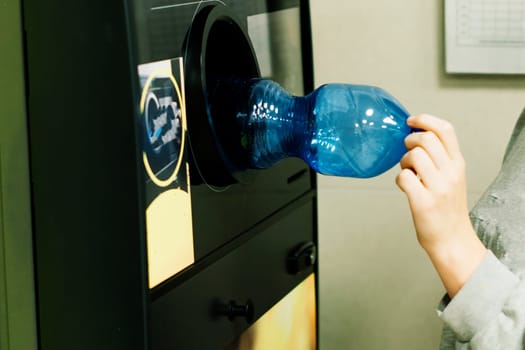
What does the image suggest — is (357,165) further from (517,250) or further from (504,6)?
(504,6)

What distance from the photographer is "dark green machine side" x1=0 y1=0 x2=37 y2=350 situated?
2.65 feet

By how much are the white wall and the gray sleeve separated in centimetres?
59

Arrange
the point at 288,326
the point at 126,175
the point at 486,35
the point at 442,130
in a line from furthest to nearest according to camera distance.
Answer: the point at 486,35
the point at 288,326
the point at 442,130
the point at 126,175

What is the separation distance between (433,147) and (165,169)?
0.87ft

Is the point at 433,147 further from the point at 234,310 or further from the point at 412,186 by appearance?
the point at 234,310

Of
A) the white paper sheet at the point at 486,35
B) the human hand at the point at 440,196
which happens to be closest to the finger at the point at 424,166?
the human hand at the point at 440,196

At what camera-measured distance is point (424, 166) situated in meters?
0.86

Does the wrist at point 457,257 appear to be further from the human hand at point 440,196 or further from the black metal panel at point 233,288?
the black metal panel at point 233,288

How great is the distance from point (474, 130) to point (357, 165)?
556mm

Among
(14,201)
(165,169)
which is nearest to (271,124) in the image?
(165,169)

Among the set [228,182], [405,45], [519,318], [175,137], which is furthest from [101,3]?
[405,45]

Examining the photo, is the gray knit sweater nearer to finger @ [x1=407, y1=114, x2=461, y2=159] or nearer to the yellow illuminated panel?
finger @ [x1=407, y1=114, x2=461, y2=159]

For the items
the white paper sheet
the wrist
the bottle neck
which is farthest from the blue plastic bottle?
the white paper sheet

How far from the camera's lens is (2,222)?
0.83 m
